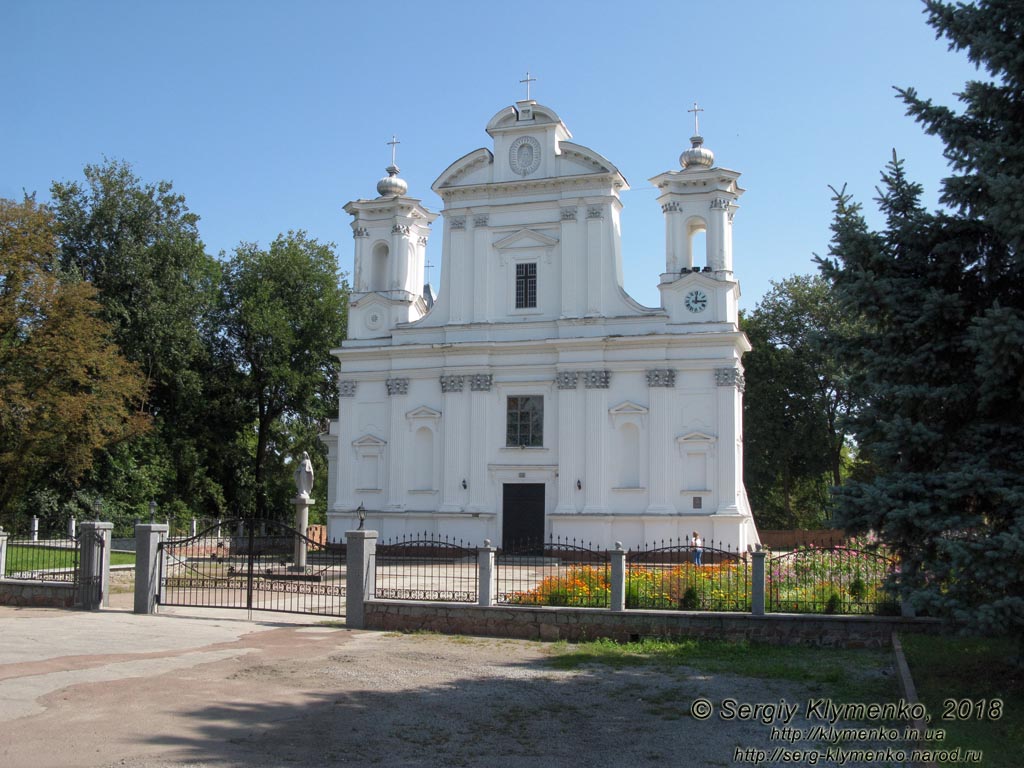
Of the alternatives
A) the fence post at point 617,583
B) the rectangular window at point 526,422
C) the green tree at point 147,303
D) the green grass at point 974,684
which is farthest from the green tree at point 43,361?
the green grass at point 974,684

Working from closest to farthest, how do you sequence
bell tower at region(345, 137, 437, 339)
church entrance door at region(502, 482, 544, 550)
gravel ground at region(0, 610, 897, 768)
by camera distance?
gravel ground at region(0, 610, 897, 768) < church entrance door at region(502, 482, 544, 550) < bell tower at region(345, 137, 437, 339)

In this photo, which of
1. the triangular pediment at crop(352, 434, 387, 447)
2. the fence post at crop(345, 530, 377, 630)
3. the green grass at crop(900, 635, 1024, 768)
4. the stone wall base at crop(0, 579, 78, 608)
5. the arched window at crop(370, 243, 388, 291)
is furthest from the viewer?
the arched window at crop(370, 243, 388, 291)

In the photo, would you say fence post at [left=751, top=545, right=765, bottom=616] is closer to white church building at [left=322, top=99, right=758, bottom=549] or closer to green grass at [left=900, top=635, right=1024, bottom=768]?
green grass at [left=900, top=635, right=1024, bottom=768]

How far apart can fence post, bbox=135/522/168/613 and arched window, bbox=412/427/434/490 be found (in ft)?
53.7

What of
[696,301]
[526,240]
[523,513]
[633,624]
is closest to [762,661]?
[633,624]

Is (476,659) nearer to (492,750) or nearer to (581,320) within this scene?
(492,750)

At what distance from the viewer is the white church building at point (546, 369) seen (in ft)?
100

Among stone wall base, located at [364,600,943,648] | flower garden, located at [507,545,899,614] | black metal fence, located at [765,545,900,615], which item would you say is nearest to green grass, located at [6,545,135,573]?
stone wall base, located at [364,600,943,648]

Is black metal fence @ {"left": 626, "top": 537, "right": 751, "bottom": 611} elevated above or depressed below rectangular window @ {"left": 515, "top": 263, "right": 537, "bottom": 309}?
below

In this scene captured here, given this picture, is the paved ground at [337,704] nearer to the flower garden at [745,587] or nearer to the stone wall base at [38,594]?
the flower garden at [745,587]

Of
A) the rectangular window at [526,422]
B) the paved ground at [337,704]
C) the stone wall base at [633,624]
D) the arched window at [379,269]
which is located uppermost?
the arched window at [379,269]

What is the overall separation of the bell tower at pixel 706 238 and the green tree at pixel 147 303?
66.6 ft

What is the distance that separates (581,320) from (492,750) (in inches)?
956

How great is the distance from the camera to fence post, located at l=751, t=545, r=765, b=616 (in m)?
14.0
